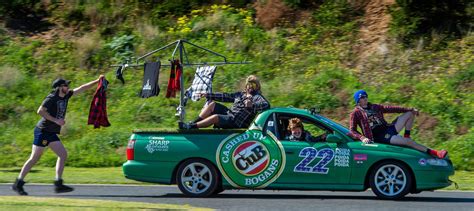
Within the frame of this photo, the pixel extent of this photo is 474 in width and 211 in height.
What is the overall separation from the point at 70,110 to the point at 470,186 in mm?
11800

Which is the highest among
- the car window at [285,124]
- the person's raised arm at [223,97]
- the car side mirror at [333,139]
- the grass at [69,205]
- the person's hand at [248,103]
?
the person's raised arm at [223,97]

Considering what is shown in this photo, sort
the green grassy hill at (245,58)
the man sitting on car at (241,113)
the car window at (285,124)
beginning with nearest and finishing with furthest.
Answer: the car window at (285,124), the man sitting on car at (241,113), the green grassy hill at (245,58)

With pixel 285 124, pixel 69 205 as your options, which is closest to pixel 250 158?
pixel 285 124

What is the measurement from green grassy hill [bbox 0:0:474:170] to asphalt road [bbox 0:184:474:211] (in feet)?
16.1

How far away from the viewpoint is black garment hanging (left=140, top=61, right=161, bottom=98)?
1559 centimetres

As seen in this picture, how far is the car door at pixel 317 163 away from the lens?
1324 centimetres

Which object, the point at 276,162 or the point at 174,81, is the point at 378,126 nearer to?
the point at 276,162

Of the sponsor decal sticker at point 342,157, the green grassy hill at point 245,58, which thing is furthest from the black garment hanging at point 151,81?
the green grassy hill at point 245,58

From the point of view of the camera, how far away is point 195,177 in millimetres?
13773

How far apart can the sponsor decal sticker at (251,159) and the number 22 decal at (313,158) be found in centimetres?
28

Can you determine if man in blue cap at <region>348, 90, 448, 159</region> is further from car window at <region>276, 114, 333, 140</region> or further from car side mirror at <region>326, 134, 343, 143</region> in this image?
car window at <region>276, 114, 333, 140</region>

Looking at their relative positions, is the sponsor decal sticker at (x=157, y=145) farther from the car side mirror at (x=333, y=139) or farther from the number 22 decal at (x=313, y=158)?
the car side mirror at (x=333, y=139)

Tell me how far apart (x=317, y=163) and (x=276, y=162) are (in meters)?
0.61

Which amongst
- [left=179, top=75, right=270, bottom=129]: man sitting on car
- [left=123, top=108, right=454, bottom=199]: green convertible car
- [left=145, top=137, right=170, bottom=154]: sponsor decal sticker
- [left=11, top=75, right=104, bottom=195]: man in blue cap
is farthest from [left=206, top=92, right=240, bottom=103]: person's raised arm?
[left=11, top=75, right=104, bottom=195]: man in blue cap
